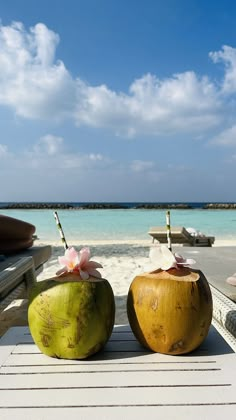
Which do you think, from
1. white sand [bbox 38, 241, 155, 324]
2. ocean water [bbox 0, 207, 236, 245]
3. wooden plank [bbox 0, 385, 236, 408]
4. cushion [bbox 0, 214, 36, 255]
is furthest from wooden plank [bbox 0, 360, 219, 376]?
ocean water [bbox 0, 207, 236, 245]

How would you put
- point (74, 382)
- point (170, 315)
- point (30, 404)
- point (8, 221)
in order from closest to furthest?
Answer: 1. point (30, 404)
2. point (74, 382)
3. point (170, 315)
4. point (8, 221)

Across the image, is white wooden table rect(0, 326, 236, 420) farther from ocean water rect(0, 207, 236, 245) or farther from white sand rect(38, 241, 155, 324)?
ocean water rect(0, 207, 236, 245)

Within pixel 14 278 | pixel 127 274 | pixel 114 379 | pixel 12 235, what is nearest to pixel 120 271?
pixel 127 274

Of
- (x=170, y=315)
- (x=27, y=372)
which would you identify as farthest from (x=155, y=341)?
(x=27, y=372)

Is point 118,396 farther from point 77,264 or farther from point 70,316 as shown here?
point 77,264

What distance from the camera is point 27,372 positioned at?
1.16 meters

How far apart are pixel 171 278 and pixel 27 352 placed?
0.57 metres

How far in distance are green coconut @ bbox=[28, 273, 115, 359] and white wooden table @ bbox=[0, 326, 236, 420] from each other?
0.05 m

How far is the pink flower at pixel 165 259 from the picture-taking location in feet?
4.19

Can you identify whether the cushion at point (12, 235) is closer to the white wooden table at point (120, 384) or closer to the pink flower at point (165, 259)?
the white wooden table at point (120, 384)

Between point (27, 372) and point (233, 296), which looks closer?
point (27, 372)

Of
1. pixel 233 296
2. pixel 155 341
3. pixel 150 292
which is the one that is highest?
pixel 150 292

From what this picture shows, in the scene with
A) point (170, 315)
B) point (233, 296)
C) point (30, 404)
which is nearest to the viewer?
point (30, 404)

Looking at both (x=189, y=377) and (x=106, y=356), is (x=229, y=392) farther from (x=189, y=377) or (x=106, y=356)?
(x=106, y=356)
